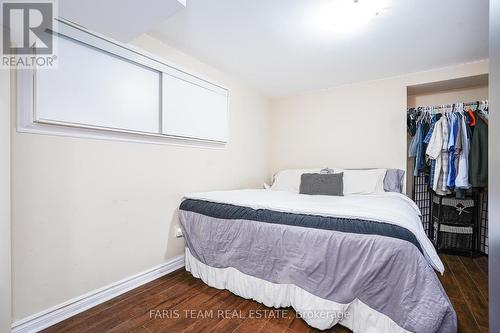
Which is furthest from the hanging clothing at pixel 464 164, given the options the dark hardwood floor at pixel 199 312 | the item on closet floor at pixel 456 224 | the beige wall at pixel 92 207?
the beige wall at pixel 92 207

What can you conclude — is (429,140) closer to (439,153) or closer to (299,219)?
(439,153)

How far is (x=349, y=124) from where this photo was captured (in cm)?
315

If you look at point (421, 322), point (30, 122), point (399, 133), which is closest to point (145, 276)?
point (30, 122)

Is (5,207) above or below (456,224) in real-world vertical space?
above

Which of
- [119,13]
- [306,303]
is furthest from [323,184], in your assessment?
[119,13]

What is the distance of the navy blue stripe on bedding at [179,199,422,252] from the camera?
1259 millimetres

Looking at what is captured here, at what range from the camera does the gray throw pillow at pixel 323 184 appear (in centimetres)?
254

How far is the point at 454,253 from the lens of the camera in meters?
2.58

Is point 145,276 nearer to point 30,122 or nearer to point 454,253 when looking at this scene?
point 30,122

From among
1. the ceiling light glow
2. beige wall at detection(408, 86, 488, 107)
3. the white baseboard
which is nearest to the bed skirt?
the white baseboard

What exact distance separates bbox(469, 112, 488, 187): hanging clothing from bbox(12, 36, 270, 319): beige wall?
289cm

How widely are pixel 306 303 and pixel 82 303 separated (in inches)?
60.6

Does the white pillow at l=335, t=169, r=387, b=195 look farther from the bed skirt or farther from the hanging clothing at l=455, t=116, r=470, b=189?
the bed skirt

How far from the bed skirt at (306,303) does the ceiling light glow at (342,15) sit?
6.43 ft
